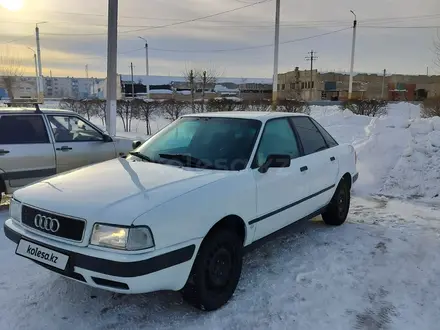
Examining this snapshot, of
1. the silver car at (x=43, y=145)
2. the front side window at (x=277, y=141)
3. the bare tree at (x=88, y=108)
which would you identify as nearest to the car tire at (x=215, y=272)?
the front side window at (x=277, y=141)

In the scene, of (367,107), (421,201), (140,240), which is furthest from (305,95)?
(140,240)

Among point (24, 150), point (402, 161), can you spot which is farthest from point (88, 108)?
point (402, 161)

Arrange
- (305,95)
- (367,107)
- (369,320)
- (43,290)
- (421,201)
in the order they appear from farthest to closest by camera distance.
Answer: (305,95) → (367,107) → (421,201) → (43,290) → (369,320)

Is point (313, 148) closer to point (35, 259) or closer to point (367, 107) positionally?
point (35, 259)

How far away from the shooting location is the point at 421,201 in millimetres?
6621

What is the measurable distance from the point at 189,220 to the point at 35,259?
1.17 meters

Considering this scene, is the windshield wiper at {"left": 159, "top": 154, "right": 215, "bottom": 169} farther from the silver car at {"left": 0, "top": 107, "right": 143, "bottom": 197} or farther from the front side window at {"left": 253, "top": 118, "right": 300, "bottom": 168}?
the silver car at {"left": 0, "top": 107, "right": 143, "bottom": 197}

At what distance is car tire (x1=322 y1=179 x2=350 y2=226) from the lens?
16.8 feet

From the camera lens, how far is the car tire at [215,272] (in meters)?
2.92

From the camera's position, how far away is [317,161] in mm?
4531

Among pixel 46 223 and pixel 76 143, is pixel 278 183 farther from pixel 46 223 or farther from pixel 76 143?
pixel 76 143

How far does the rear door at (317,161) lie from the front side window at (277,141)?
0.58 feet

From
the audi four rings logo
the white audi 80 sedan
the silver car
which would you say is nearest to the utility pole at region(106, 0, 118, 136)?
the silver car

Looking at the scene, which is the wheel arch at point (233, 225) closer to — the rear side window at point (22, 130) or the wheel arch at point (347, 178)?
the wheel arch at point (347, 178)
